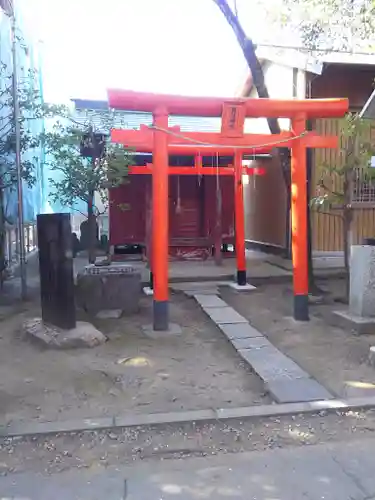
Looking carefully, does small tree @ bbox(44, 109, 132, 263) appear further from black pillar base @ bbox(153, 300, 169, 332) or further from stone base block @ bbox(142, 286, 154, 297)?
black pillar base @ bbox(153, 300, 169, 332)

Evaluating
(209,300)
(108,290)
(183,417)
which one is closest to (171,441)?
(183,417)

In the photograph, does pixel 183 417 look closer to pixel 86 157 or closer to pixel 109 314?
pixel 109 314

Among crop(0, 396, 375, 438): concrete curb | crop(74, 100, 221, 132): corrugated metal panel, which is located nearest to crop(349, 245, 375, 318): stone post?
crop(0, 396, 375, 438): concrete curb

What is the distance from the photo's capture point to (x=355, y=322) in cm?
627

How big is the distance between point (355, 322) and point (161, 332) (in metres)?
2.60

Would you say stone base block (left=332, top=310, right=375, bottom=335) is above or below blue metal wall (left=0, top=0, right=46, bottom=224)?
below

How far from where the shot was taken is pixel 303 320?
6.85m

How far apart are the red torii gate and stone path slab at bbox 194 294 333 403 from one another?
909 millimetres

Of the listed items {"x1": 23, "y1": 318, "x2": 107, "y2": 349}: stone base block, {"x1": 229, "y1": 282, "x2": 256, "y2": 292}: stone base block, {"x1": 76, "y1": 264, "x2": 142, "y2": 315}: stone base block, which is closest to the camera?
{"x1": 23, "y1": 318, "x2": 107, "y2": 349}: stone base block

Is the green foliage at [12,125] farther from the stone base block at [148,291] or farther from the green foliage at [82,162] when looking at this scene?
the stone base block at [148,291]

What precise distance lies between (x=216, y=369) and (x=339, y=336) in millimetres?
2008

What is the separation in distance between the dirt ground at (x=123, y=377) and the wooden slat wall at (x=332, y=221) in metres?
6.49

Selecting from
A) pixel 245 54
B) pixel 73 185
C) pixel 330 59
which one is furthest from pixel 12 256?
pixel 330 59

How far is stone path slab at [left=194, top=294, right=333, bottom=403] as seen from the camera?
4.26 metres
